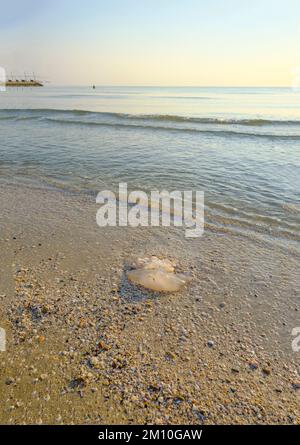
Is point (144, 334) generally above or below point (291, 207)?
below

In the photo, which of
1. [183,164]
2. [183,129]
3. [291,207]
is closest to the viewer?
[291,207]

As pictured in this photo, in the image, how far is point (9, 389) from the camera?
2.54 m

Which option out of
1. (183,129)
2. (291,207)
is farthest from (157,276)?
(183,129)

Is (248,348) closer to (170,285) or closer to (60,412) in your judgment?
(170,285)

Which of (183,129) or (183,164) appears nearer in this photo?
(183,164)

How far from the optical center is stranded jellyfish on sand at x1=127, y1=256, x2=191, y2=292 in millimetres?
3951
